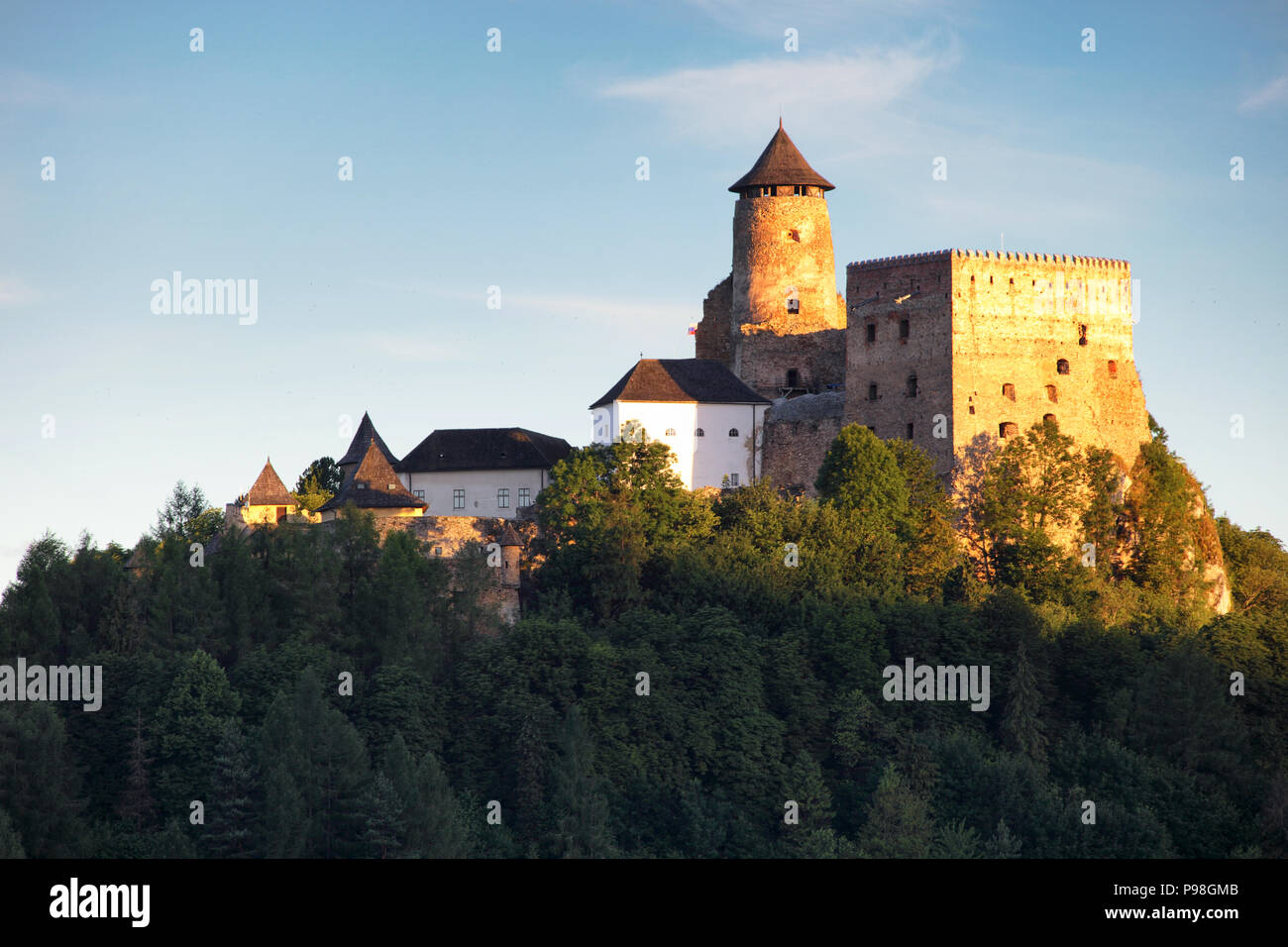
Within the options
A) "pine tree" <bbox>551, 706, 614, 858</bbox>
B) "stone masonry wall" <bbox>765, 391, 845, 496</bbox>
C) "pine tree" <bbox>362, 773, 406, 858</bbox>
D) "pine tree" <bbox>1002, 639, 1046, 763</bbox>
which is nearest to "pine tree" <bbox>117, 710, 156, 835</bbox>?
"pine tree" <bbox>362, 773, 406, 858</bbox>

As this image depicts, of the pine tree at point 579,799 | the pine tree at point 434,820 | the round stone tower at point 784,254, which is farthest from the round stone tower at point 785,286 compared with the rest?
the pine tree at point 434,820

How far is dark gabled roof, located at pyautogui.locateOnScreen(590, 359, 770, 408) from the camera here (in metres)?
68.9

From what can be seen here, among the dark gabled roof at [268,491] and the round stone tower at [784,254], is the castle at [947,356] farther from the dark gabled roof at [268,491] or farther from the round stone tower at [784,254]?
the dark gabled roof at [268,491]

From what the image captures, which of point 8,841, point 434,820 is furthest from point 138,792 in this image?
point 434,820

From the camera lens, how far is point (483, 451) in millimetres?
70938

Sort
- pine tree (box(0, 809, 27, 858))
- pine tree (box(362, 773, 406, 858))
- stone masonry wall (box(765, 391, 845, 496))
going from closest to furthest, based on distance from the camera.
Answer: pine tree (box(0, 809, 27, 858)) < pine tree (box(362, 773, 406, 858)) < stone masonry wall (box(765, 391, 845, 496))

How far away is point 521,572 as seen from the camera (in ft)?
215

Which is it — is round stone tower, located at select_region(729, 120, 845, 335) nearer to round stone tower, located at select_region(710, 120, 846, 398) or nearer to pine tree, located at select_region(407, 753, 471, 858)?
round stone tower, located at select_region(710, 120, 846, 398)

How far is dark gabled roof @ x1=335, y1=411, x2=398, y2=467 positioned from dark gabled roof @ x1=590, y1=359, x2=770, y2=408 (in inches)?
348

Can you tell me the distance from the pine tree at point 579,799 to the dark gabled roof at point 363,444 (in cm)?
1948

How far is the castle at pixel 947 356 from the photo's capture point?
67250 mm

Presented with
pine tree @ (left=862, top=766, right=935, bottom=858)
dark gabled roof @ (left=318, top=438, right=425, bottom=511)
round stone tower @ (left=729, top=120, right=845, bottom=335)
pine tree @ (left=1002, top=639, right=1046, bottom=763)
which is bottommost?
pine tree @ (left=862, top=766, right=935, bottom=858)
